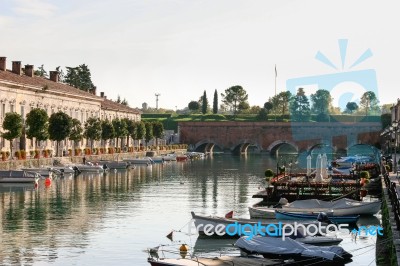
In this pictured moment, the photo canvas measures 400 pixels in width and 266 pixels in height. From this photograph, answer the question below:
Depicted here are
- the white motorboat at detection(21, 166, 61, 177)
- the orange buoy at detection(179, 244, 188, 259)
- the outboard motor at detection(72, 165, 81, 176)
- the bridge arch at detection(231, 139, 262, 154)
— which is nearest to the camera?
the orange buoy at detection(179, 244, 188, 259)

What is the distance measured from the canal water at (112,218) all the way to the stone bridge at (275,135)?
87132 millimetres

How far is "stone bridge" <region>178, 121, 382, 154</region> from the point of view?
560ft

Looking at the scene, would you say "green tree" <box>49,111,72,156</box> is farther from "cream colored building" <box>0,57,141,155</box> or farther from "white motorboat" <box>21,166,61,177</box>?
"white motorboat" <box>21,166,61,177</box>

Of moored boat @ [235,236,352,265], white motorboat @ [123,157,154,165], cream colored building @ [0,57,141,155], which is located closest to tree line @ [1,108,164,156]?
cream colored building @ [0,57,141,155]

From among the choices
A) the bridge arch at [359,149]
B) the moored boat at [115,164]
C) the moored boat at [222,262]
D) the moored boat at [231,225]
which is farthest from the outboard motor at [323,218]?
the bridge arch at [359,149]

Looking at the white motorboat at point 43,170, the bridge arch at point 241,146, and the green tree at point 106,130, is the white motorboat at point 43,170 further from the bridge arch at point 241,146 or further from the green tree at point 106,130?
the bridge arch at point 241,146

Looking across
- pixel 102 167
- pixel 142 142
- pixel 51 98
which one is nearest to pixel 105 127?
pixel 51 98

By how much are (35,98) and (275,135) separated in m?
84.6

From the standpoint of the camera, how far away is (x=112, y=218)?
5003 cm

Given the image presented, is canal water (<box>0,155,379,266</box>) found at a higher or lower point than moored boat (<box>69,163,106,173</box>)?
lower

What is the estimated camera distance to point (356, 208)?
48562 millimetres

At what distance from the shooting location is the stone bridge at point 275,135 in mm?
170625

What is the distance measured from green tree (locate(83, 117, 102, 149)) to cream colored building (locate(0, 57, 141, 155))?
8.50 feet

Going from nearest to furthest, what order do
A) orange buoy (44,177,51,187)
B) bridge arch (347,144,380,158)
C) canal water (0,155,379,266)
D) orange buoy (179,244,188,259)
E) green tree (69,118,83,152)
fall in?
orange buoy (179,244,188,259) → canal water (0,155,379,266) → orange buoy (44,177,51,187) → green tree (69,118,83,152) → bridge arch (347,144,380,158)
